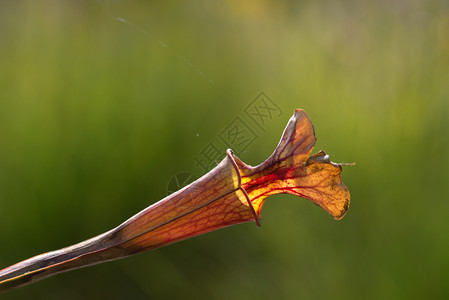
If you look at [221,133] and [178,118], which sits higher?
[178,118]

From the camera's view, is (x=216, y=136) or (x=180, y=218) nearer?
(x=180, y=218)

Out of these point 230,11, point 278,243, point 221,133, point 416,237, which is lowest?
point 416,237

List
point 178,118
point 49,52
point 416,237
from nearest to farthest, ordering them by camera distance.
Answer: point 416,237
point 178,118
point 49,52

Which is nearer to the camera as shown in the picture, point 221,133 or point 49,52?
point 221,133

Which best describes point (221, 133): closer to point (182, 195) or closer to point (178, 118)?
point (178, 118)

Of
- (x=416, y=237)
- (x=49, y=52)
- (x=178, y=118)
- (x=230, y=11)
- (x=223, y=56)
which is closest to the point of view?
(x=416, y=237)

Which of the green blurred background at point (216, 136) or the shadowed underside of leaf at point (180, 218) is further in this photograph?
the green blurred background at point (216, 136)

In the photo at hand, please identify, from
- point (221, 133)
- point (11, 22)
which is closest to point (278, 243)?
point (221, 133)

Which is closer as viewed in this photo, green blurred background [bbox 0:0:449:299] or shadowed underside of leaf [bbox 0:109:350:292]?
shadowed underside of leaf [bbox 0:109:350:292]
